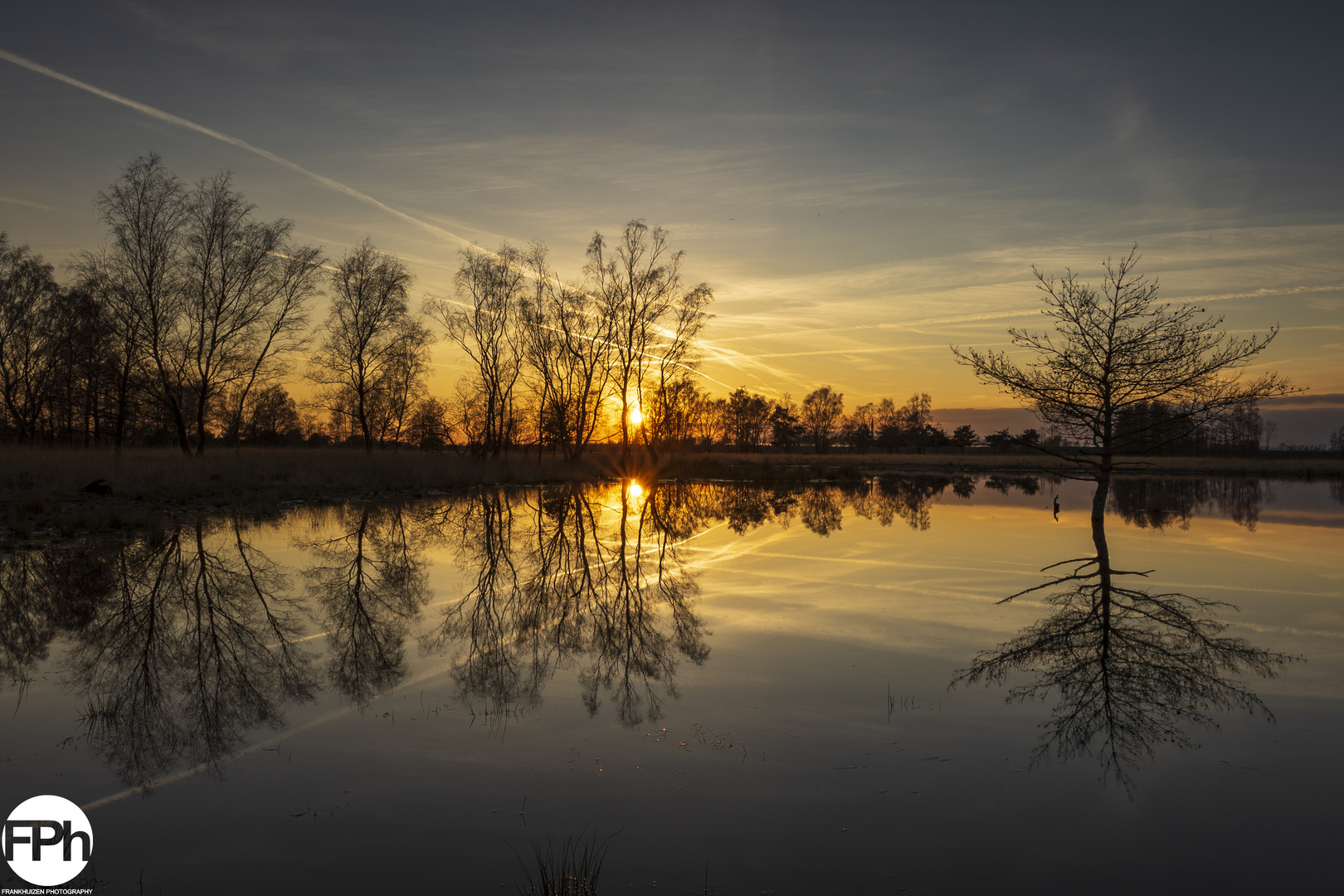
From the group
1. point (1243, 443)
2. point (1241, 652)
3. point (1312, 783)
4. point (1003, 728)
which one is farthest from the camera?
point (1243, 443)

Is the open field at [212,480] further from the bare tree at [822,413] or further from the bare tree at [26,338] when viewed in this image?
the bare tree at [822,413]

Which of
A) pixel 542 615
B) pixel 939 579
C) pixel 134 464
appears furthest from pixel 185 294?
pixel 939 579

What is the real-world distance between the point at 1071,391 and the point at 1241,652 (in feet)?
35.5

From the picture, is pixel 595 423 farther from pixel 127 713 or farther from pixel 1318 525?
pixel 127 713

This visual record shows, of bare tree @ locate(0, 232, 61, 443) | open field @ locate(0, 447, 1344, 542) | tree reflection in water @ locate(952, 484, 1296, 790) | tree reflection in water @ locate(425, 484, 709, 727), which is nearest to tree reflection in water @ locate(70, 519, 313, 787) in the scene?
tree reflection in water @ locate(425, 484, 709, 727)

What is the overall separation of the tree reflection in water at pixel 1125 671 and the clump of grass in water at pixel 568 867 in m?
3.42

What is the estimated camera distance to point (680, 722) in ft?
19.8

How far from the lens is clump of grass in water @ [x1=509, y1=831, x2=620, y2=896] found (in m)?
3.70

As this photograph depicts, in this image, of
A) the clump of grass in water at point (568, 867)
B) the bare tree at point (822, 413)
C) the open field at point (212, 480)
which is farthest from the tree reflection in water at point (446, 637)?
the bare tree at point (822, 413)

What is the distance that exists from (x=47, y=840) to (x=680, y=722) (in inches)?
161

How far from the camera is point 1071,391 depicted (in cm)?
1773

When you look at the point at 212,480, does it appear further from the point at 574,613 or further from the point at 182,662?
the point at 574,613

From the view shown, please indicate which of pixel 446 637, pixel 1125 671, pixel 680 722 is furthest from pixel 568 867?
pixel 1125 671

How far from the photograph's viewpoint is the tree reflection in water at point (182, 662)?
5504mm
